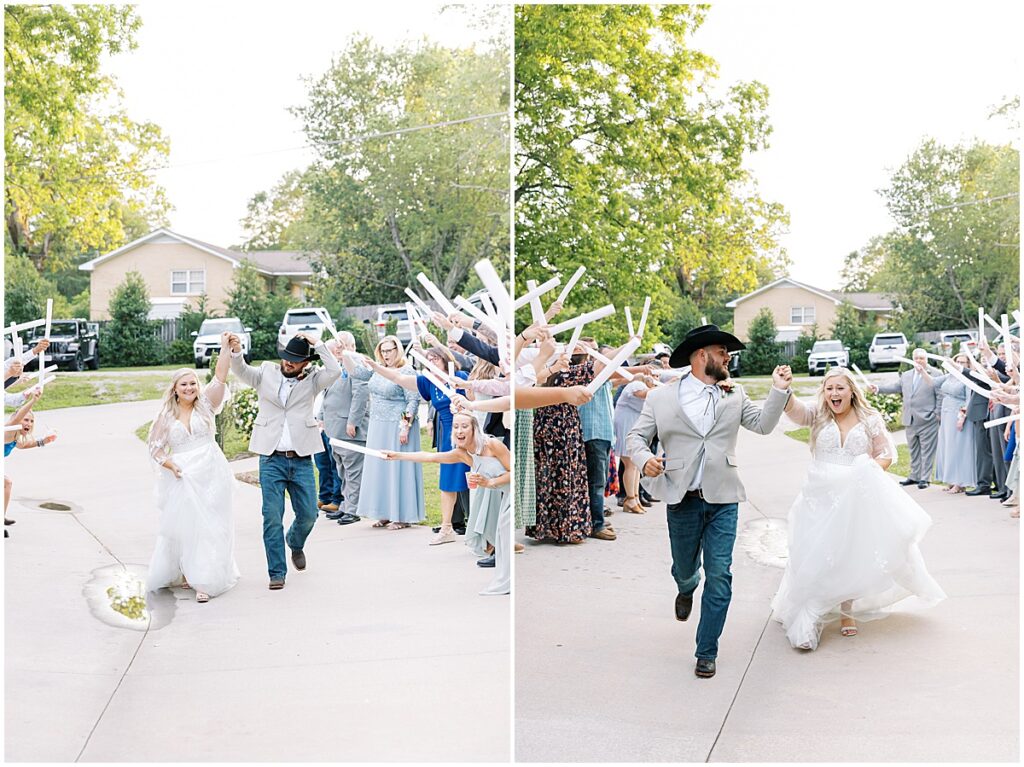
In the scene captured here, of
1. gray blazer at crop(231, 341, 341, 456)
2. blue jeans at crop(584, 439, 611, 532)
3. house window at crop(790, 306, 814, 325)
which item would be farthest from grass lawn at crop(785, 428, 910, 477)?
gray blazer at crop(231, 341, 341, 456)

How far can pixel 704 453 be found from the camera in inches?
140

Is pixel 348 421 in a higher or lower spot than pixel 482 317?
lower

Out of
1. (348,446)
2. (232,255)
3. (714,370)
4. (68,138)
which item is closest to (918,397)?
(714,370)

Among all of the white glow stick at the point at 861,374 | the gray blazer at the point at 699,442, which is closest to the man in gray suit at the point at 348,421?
the gray blazer at the point at 699,442

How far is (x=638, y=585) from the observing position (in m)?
3.97

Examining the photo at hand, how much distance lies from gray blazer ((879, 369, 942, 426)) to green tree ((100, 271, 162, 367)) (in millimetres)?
2549

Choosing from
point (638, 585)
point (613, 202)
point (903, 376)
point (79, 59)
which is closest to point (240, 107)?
point (79, 59)

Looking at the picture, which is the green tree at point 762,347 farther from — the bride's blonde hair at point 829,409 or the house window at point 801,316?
the bride's blonde hair at point 829,409

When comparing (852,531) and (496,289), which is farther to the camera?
(852,531)

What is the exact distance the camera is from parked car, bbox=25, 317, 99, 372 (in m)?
3.49

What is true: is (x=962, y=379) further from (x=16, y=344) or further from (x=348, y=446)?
(x=16, y=344)

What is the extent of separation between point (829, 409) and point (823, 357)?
0.60 feet

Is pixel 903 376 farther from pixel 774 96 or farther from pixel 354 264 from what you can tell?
pixel 354 264

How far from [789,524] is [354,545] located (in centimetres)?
156
